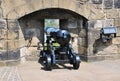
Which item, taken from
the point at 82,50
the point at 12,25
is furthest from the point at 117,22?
the point at 12,25

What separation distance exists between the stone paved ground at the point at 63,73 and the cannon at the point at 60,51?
0.18 meters

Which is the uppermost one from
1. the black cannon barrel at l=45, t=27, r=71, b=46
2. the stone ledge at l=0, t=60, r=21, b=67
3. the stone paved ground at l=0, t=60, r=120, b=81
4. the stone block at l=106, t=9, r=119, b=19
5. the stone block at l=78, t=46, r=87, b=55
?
the stone block at l=106, t=9, r=119, b=19

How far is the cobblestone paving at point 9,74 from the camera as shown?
18.5 ft

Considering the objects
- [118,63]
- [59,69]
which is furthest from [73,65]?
[118,63]

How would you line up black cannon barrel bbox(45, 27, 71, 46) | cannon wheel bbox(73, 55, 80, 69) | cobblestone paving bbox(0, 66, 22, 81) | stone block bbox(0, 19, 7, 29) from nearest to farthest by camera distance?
cobblestone paving bbox(0, 66, 22, 81), black cannon barrel bbox(45, 27, 71, 46), cannon wheel bbox(73, 55, 80, 69), stone block bbox(0, 19, 7, 29)

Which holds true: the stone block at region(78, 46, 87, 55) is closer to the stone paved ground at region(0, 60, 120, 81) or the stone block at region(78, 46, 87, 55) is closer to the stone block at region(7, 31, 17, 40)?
the stone paved ground at region(0, 60, 120, 81)

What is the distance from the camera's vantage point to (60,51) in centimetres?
671

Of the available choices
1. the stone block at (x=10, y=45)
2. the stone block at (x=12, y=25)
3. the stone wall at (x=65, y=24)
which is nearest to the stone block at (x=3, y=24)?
the stone wall at (x=65, y=24)

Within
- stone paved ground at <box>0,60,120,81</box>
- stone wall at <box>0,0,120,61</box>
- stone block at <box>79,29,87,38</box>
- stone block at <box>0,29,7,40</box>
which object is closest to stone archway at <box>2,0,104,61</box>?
stone wall at <box>0,0,120,61</box>

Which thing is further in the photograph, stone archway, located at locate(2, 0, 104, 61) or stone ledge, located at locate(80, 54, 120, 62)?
stone ledge, located at locate(80, 54, 120, 62)

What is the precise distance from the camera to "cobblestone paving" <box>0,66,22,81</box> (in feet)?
18.5

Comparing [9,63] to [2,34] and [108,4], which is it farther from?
[108,4]

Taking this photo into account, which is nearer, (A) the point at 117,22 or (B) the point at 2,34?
(B) the point at 2,34

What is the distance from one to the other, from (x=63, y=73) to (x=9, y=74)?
3.59 ft
